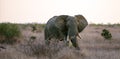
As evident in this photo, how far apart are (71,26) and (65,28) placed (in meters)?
0.83

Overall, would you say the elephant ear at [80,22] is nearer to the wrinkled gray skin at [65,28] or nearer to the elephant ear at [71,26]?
the wrinkled gray skin at [65,28]

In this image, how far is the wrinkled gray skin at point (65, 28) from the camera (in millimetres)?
14694

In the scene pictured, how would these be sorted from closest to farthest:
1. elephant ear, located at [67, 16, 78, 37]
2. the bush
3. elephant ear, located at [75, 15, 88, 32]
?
1. elephant ear, located at [67, 16, 78, 37]
2. elephant ear, located at [75, 15, 88, 32]
3. the bush

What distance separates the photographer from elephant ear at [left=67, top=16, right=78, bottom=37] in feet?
48.0

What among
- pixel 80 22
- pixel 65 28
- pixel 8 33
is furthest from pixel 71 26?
pixel 8 33

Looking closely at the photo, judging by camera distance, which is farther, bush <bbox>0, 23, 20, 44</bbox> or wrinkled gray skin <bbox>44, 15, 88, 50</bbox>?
bush <bbox>0, 23, 20, 44</bbox>

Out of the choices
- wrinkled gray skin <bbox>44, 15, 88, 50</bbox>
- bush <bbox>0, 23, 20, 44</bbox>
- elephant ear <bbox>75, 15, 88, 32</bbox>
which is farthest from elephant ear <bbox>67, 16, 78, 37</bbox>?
bush <bbox>0, 23, 20, 44</bbox>

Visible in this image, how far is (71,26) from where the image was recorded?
14.9m

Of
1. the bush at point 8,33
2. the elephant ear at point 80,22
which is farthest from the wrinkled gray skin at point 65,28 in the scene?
the bush at point 8,33

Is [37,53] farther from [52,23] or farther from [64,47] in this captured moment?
[52,23]

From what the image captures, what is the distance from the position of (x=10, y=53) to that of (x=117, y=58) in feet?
10.2

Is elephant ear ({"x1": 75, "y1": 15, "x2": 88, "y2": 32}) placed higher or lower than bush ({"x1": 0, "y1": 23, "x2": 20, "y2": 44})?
higher

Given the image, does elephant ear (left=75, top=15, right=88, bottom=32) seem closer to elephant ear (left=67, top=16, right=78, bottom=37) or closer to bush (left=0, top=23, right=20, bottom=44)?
elephant ear (left=67, top=16, right=78, bottom=37)

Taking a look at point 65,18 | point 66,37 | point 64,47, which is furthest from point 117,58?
point 65,18
